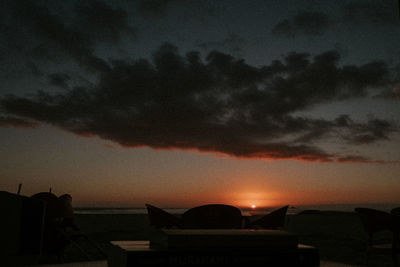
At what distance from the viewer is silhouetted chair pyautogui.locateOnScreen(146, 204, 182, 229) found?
324cm

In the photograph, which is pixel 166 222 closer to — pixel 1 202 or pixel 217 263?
pixel 1 202

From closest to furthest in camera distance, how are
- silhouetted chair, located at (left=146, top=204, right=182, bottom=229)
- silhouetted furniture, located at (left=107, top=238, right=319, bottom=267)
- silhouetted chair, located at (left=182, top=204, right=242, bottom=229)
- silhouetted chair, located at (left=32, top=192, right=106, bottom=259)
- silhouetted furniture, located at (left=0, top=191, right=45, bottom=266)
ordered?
silhouetted furniture, located at (left=107, top=238, right=319, bottom=267)
silhouetted furniture, located at (left=0, top=191, right=45, bottom=266)
silhouetted chair, located at (left=182, top=204, right=242, bottom=229)
silhouetted chair, located at (left=146, top=204, right=182, bottom=229)
silhouetted chair, located at (left=32, top=192, right=106, bottom=259)

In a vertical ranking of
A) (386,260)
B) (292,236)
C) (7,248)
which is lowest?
(386,260)

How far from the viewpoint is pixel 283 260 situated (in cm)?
108

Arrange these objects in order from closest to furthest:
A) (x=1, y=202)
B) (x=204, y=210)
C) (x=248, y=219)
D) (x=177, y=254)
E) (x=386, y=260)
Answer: (x=177, y=254) → (x=1, y=202) → (x=204, y=210) → (x=248, y=219) → (x=386, y=260)

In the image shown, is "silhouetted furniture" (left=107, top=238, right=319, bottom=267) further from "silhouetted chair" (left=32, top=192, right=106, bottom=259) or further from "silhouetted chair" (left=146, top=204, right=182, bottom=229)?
"silhouetted chair" (left=32, top=192, right=106, bottom=259)

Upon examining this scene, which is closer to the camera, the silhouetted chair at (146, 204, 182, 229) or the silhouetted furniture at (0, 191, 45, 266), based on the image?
the silhouetted furniture at (0, 191, 45, 266)

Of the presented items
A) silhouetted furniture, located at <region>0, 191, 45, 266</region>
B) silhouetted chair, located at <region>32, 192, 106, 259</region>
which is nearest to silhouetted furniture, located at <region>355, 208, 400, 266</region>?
silhouetted chair, located at <region>32, 192, 106, 259</region>

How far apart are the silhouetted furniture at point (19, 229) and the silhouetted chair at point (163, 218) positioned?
4.91 feet

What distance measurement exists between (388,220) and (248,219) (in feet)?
9.70

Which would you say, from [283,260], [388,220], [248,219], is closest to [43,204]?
[283,260]

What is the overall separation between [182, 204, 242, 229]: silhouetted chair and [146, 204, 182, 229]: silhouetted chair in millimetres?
127

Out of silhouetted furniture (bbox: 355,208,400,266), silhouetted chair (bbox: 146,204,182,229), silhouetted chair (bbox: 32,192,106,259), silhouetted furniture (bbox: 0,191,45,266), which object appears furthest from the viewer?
silhouetted chair (bbox: 32,192,106,259)

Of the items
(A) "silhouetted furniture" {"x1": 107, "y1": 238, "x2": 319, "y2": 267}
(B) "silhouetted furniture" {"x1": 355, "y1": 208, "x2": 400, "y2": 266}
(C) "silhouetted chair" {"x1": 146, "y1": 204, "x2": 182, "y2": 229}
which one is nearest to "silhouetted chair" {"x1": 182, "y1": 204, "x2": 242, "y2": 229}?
(C) "silhouetted chair" {"x1": 146, "y1": 204, "x2": 182, "y2": 229}
